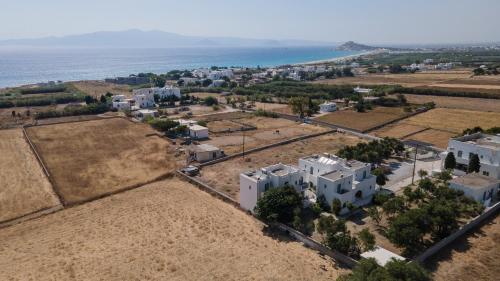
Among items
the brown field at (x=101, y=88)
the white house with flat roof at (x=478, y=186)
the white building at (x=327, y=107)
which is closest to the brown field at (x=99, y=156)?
the white house with flat roof at (x=478, y=186)

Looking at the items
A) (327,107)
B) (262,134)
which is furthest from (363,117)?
(262,134)

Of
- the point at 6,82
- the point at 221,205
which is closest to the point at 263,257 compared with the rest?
the point at 221,205

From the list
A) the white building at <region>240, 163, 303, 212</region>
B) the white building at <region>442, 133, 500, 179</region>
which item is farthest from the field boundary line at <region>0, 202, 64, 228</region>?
the white building at <region>442, 133, 500, 179</region>

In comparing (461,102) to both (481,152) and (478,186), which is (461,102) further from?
(478,186)

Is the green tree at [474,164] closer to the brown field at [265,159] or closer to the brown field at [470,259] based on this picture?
the brown field at [470,259]

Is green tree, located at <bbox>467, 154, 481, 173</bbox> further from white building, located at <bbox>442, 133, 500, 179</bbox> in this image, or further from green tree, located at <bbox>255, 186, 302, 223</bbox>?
green tree, located at <bbox>255, 186, 302, 223</bbox>

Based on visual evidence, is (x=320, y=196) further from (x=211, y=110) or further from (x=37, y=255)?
(x=211, y=110)
